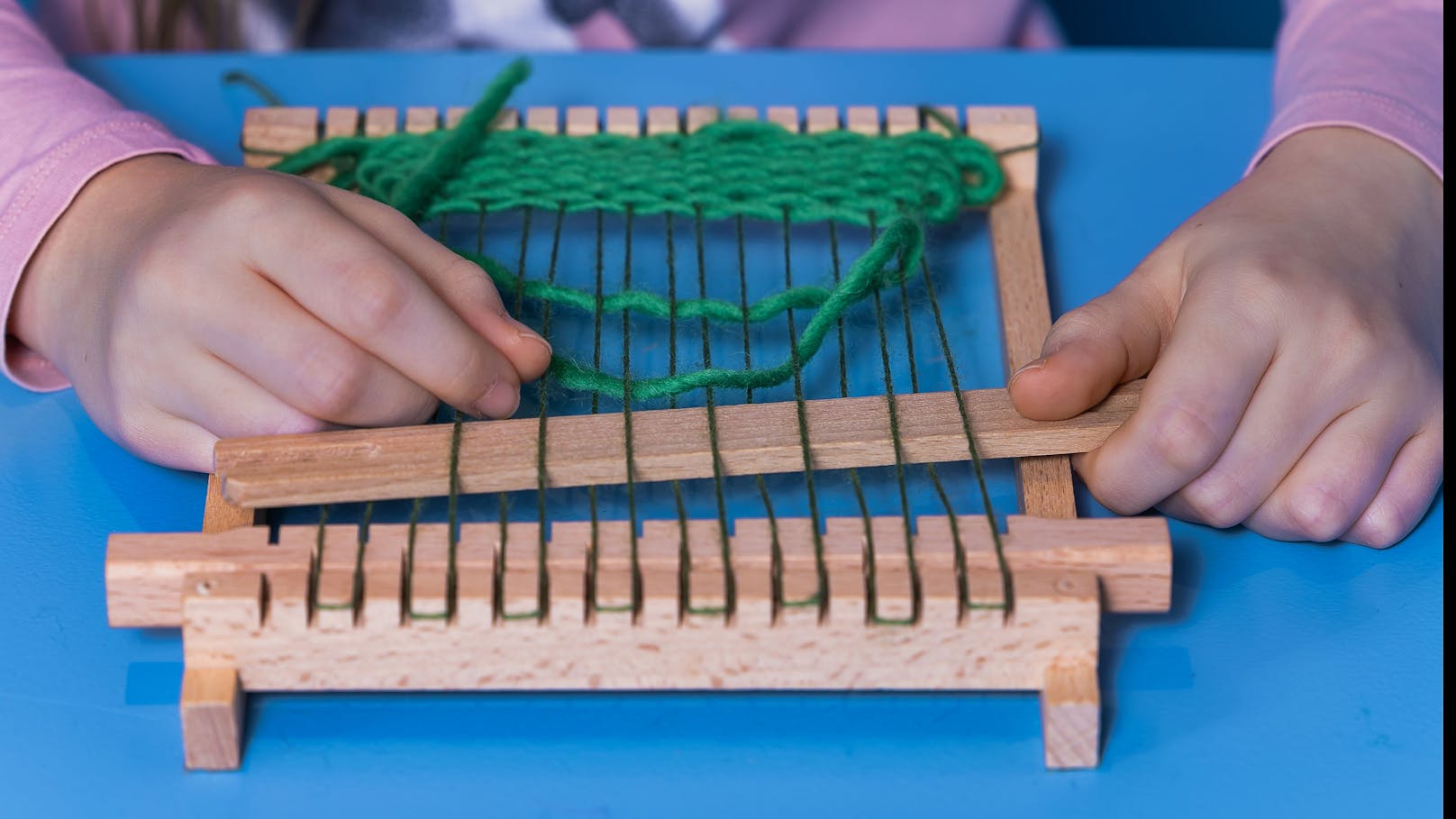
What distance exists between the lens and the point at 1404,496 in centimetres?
68

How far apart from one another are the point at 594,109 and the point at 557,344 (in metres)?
0.21

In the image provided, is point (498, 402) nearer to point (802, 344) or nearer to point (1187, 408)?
point (802, 344)

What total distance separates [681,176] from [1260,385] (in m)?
0.34

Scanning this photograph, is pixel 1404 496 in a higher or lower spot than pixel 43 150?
lower

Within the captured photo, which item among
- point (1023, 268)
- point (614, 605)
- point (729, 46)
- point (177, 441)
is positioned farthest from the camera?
point (729, 46)

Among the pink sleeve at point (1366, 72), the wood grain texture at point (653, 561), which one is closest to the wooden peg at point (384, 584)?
the wood grain texture at point (653, 561)

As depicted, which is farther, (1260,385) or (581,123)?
(581,123)

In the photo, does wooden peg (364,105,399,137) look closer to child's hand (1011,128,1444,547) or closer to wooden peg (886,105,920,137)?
wooden peg (886,105,920,137)

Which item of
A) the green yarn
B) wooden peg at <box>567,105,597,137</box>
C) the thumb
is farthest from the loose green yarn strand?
wooden peg at <box>567,105,597,137</box>

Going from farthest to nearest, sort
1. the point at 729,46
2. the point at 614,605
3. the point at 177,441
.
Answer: the point at 729,46, the point at 177,441, the point at 614,605

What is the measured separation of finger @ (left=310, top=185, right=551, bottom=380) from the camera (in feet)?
2.14

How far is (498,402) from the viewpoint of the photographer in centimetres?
65

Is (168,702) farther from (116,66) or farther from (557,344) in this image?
(116,66)

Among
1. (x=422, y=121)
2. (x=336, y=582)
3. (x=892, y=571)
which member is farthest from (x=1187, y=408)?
(x=422, y=121)
